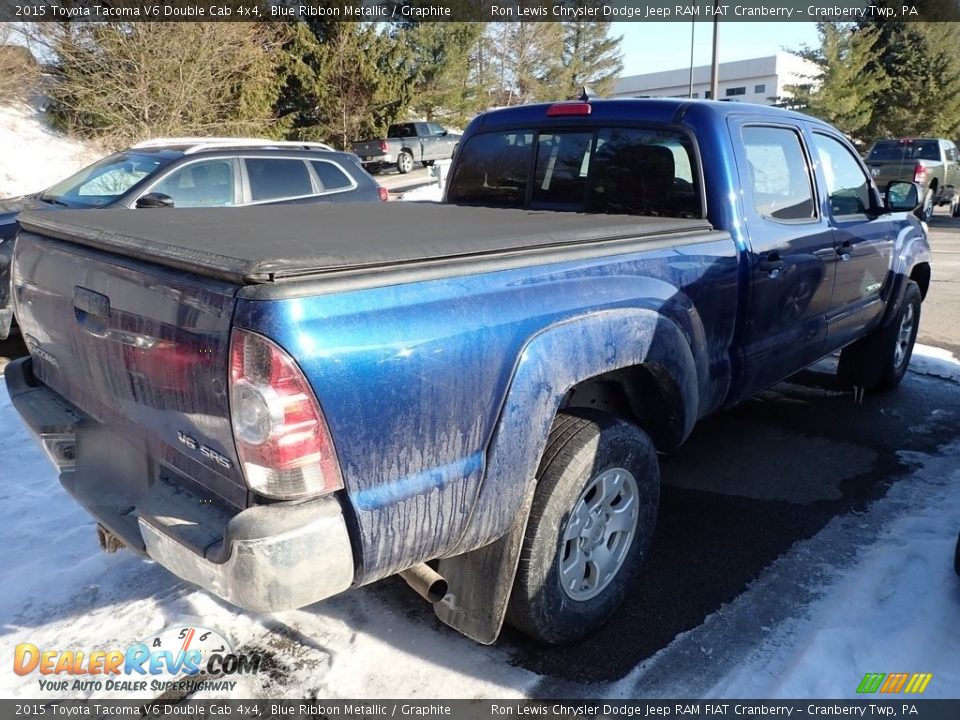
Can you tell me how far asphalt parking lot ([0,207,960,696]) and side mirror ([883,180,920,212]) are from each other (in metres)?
1.42

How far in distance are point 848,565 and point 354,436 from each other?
8.22 ft

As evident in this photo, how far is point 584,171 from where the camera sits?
392 cm

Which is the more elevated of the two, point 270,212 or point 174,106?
point 174,106

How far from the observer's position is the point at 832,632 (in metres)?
2.81

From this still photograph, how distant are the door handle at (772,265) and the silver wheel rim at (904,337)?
2432 mm

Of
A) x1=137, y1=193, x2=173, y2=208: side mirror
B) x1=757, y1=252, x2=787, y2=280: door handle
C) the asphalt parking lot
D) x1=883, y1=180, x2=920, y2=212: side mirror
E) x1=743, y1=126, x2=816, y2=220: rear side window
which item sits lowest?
the asphalt parking lot

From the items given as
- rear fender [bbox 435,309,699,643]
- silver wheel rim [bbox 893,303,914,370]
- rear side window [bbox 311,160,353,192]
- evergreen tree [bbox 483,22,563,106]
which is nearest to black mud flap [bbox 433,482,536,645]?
rear fender [bbox 435,309,699,643]

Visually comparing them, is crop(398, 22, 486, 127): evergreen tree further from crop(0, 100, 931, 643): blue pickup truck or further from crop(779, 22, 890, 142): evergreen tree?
crop(0, 100, 931, 643): blue pickup truck

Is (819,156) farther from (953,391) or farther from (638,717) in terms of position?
(638,717)

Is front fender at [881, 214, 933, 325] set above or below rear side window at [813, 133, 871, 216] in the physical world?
below

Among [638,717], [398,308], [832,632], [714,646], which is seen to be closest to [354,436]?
[398,308]

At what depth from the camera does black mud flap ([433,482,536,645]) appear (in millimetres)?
2404

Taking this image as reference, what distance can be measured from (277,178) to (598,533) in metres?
6.17

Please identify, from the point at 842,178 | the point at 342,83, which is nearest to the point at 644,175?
the point at 842,178
